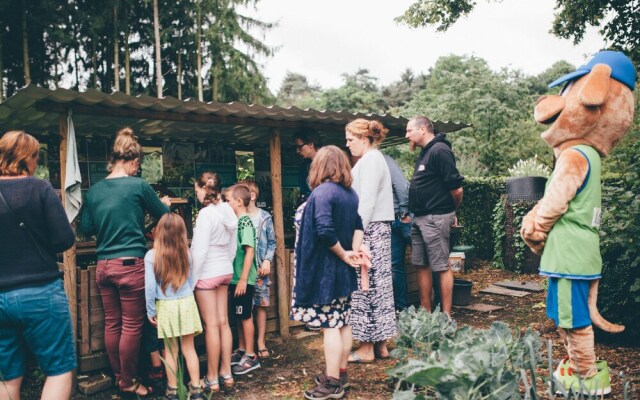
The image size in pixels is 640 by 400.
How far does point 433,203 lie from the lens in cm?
505

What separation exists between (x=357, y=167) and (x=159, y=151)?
3614mm

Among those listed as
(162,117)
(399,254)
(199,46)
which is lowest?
(399,254)

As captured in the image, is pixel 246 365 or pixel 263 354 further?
pixel 263 354

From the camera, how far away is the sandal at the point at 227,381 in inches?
163

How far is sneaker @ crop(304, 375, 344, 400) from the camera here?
3.59 metres

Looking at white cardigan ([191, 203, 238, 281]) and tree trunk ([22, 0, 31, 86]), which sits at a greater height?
tree trunk ([22, 0, 31, 86])

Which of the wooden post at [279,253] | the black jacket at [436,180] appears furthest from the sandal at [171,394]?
the black jacket at [436,180]

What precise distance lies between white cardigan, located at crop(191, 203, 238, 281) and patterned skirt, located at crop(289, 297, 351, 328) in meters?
0.85

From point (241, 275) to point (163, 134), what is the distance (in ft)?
10.2

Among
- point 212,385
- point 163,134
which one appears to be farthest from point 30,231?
point 163,134

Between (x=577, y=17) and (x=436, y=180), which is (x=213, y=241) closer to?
(x=436, y=180)

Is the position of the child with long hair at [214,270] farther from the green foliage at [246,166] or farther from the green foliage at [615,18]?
the green foliage at [615,18]

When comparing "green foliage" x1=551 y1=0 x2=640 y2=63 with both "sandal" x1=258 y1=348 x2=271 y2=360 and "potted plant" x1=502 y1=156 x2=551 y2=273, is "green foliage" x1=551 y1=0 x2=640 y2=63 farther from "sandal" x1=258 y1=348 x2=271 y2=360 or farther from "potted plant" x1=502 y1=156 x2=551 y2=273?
"sandal" x1=258 y1=348 x2=271 y2=360

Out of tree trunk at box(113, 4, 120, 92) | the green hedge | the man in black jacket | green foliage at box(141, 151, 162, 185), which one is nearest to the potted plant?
the green hedge
